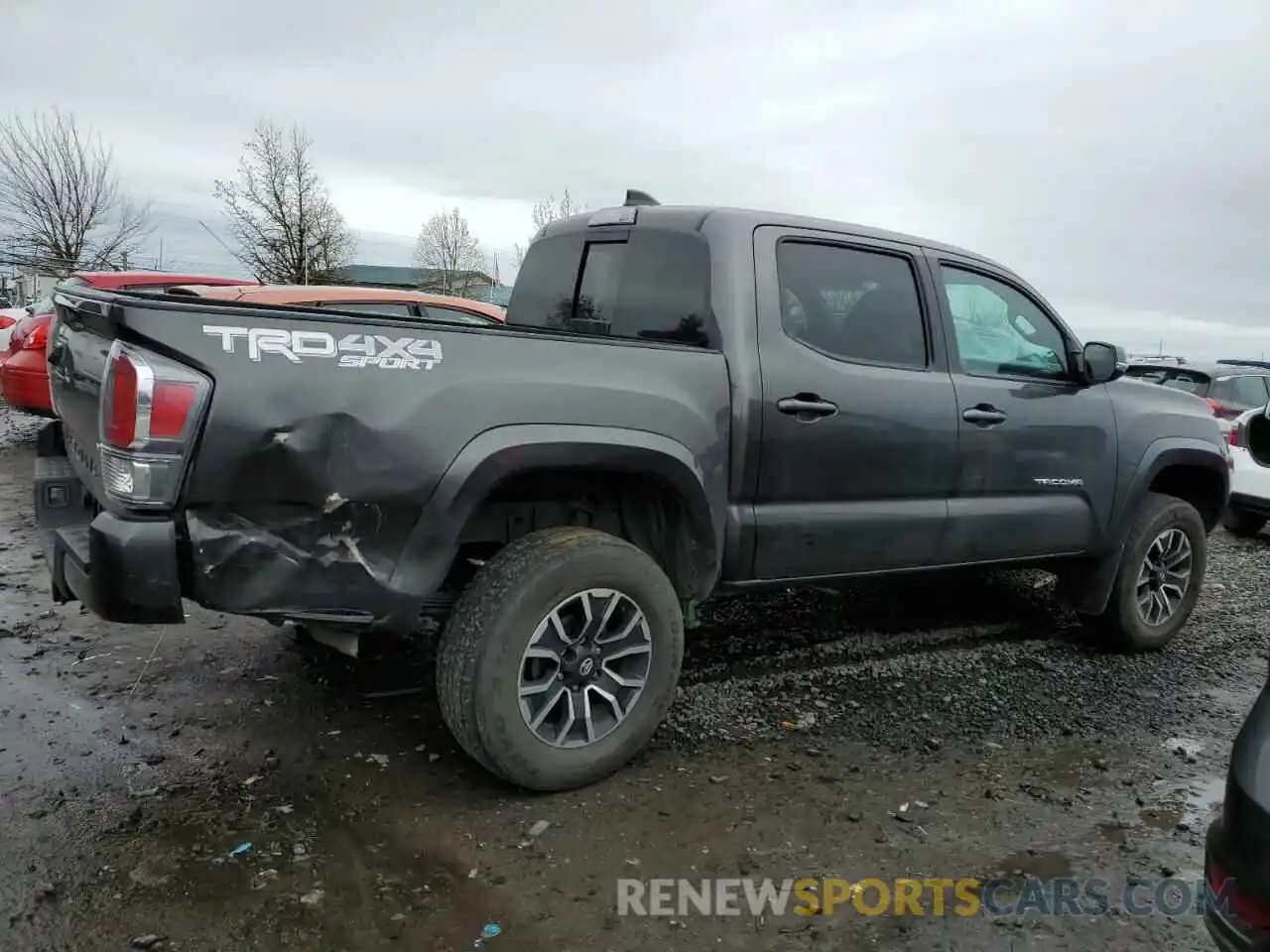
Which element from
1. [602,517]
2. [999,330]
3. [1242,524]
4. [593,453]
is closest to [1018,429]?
[999,330]

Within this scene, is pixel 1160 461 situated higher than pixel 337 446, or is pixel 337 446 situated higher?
pixel 337 446

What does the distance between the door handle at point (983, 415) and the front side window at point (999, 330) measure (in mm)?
173

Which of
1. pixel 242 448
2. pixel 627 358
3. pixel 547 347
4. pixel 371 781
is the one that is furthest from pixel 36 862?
pixel 627 358

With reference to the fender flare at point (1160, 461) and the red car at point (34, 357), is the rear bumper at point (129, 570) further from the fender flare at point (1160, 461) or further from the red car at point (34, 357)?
the red car at point (34, 357)

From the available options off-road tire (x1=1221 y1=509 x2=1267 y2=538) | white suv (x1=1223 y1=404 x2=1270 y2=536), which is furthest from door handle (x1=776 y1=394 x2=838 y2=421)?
off-road tire (x1=1221 y1=509 x2=1267 y2=538)

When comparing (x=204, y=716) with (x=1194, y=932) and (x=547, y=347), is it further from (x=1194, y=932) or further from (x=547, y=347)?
(x=1194, y=932)

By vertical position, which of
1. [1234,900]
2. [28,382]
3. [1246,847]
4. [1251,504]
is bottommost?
[1251,504]

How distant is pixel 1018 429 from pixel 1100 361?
2.08 feet

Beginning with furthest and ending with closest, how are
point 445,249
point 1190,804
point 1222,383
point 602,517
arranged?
1. point 445,249
2. point 1222,383
3. point 602,517
4. point 1190,804

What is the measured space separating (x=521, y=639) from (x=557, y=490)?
1.96 feet

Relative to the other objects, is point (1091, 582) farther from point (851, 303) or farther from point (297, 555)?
point (297, 555)

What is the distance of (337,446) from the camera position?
2.69 m

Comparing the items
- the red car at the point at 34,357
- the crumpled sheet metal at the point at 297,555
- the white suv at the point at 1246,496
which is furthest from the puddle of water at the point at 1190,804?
the red car at the point at 34,357

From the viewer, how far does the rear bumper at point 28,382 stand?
25.3 feet
